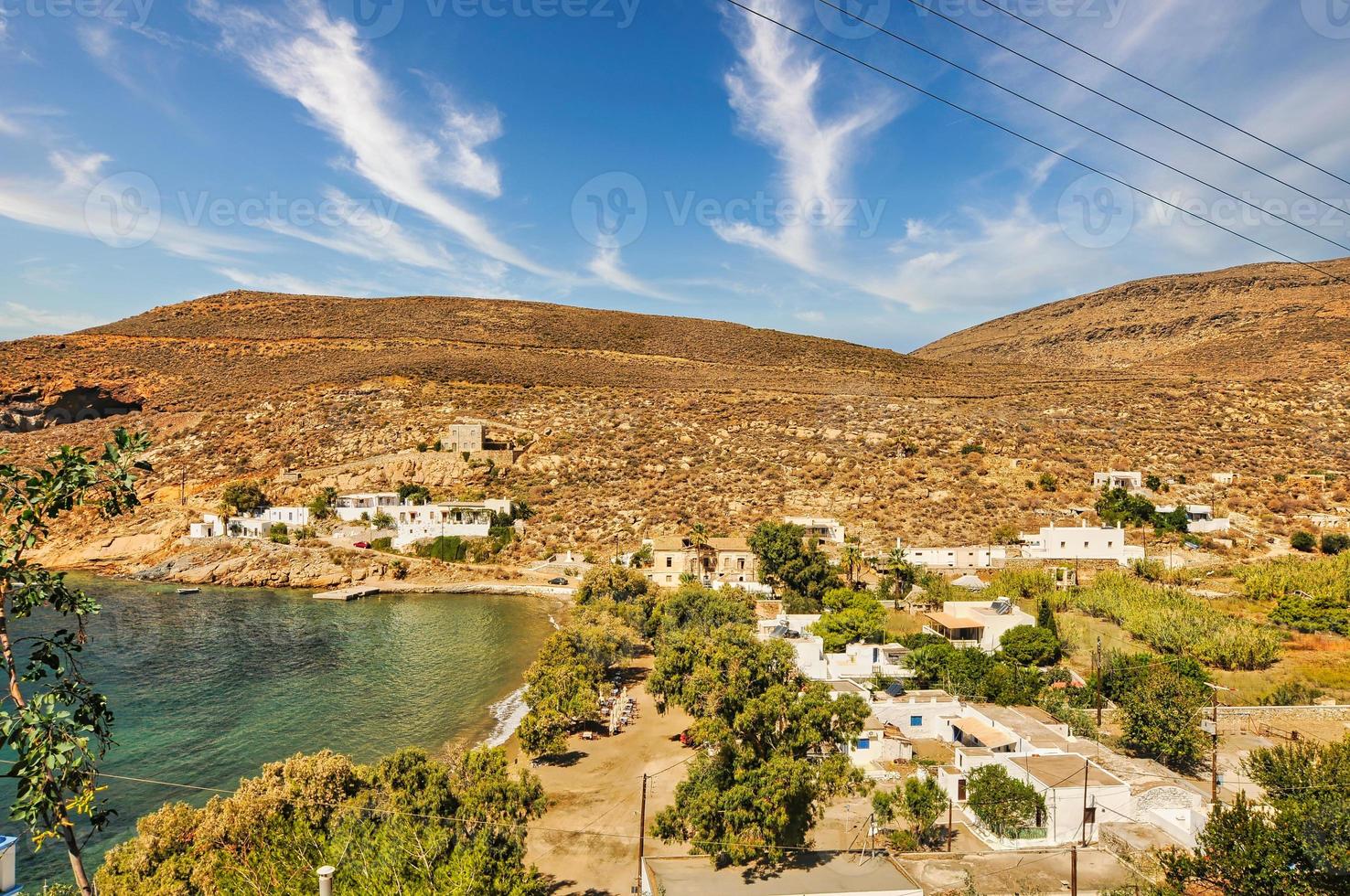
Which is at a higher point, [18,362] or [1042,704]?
[18,362]

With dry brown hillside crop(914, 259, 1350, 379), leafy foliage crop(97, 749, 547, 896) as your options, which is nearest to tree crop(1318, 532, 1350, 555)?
dry brown hillside crop(914, 259, 1350, 379)

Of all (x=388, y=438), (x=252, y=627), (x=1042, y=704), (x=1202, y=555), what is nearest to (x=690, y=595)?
(x=1042, y=704)

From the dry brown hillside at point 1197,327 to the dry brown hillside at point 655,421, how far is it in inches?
61.7

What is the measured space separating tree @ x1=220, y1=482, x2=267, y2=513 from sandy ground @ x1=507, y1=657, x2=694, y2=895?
38.7m

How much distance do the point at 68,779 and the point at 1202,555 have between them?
48.7 meters

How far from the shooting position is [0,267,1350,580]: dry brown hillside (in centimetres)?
4747

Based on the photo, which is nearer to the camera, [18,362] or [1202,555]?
[1202,555]

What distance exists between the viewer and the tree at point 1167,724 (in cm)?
1894

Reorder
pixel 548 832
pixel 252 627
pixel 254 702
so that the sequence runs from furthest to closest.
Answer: pixel 252 627 < pixel 254 702 < pixel 548 832

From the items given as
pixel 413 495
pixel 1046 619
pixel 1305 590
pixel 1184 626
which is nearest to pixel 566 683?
pixel 1046 619

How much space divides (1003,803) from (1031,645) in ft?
39.2

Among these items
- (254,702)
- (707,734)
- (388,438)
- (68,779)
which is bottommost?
(254,702)

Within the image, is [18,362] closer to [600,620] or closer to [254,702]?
[254,702]

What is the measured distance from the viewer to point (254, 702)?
24688 millimetres
